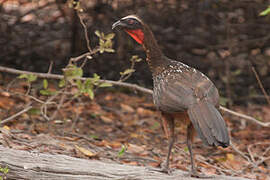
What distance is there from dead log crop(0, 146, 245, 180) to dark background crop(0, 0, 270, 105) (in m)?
3.86

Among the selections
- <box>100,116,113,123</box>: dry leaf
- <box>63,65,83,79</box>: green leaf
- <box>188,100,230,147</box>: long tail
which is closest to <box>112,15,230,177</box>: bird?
<box>188,100,230,147</box>: long tail

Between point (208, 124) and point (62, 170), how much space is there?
4.20ft

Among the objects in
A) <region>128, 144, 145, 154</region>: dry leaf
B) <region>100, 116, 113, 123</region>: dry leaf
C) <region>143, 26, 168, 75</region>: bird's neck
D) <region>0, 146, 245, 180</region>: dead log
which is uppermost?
<region>143, 26, 168, 75</region>: bird's neck

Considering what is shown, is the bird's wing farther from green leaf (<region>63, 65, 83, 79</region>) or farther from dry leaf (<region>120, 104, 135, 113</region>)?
dry leaf (<region>120, 104, 135, 113</region>)

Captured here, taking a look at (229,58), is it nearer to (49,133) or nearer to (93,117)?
(93,117)

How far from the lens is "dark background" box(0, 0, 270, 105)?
768cm

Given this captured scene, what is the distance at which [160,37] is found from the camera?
8062 mm

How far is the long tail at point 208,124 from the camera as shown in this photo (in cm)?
345

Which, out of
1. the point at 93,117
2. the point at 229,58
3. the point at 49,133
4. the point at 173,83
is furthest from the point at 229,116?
the point at 173,83

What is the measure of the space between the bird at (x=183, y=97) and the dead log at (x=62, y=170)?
0.78 feet

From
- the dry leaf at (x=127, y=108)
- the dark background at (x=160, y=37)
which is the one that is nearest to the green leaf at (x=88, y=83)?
the dry leaf at (x=127, y=108)

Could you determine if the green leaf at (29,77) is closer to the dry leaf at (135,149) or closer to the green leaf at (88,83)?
the green leaf at (88,83)


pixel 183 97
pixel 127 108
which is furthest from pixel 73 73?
pixel 183 97

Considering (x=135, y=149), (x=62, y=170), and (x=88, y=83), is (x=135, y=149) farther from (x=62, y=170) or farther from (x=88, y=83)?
(x=62, y=170)
